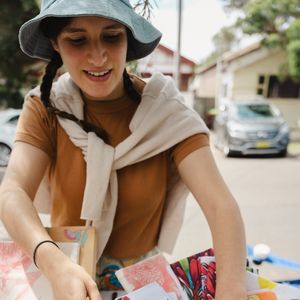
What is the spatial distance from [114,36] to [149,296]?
2.23ft

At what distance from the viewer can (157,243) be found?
1.32 metres

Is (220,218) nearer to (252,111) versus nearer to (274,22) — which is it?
(252,111)

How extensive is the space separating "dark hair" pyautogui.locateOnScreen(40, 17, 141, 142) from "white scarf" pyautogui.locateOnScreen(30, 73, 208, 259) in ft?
0.06

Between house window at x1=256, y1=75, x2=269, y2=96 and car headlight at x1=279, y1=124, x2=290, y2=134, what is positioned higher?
house window at x1=256, y1=75, x2=269, y2=96

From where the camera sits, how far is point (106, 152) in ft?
3.72

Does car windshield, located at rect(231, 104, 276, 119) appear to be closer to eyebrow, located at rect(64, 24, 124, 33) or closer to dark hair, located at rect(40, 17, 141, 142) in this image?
dark hair, located at rect(40, 17, 141, 142)

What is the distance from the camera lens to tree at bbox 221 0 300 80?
521 inches

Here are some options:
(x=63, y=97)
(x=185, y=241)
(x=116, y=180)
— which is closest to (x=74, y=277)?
(x=116, y=180)

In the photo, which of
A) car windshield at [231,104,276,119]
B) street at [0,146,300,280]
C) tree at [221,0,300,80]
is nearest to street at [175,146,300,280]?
street at [0,146,300,280]

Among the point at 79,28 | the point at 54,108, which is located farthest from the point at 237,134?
the point at 79,28

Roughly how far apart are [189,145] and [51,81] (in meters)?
0.47

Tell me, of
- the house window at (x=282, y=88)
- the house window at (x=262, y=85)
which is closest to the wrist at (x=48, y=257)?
the house window at (x=262, y=85)

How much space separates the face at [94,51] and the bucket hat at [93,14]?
0.04 metres

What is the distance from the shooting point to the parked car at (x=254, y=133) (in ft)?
30.9
